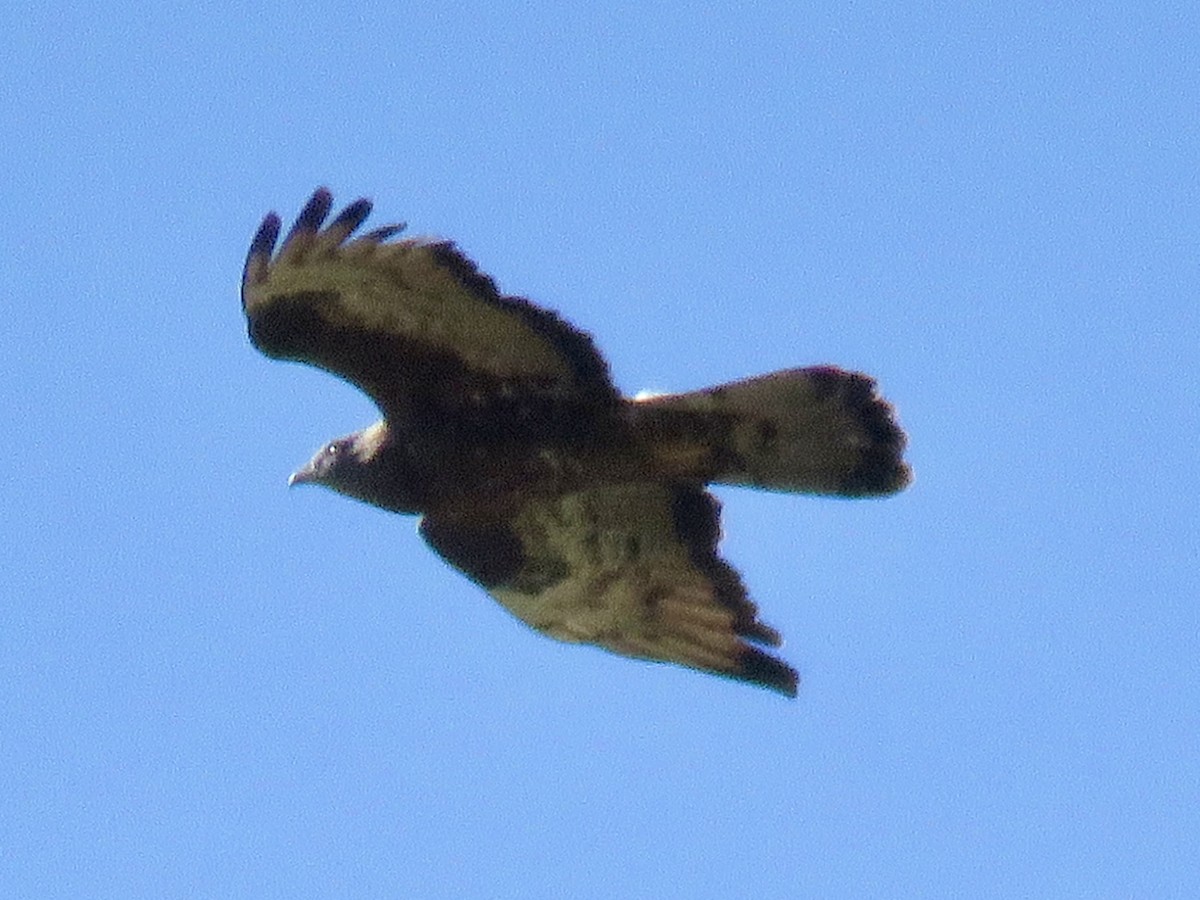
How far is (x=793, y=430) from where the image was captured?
10.4 meters

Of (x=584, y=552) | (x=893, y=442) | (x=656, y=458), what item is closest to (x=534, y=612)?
(x=584, y=552)

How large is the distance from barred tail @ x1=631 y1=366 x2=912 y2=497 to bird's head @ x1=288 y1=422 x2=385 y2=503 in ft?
3.62

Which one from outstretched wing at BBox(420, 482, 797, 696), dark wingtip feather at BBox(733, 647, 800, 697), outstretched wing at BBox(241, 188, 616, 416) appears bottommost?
dark wingtip feather at BBox(733, 647, 800, 697)

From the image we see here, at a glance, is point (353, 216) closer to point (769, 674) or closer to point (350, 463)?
point (350, 463)

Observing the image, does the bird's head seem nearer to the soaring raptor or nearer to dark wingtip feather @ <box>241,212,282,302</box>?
the soaring raptor

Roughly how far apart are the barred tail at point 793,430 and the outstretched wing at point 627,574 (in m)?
0.50

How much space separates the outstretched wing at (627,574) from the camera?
1084cm

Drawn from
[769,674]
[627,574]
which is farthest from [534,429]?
[769,674]

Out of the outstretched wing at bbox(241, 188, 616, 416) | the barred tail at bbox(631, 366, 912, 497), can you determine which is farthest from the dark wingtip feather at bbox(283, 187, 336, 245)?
the barred tail at bbox(631, 366, 912, 497)

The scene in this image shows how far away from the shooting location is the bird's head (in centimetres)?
1057

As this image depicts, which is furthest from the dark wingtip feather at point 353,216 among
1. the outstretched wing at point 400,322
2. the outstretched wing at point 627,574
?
the outstretched wing at point 627,574

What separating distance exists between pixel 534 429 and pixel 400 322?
2.23 ft

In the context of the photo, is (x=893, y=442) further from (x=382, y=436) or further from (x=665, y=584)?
(x=382, y=436)

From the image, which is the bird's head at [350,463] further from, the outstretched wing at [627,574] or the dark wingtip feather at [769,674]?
the dark wingtip feather at [769,674]
